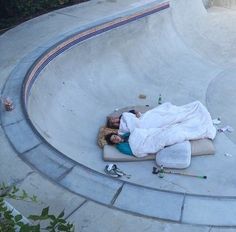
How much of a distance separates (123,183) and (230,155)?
2881 mm

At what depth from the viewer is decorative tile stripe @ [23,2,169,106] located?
A: 747 cm

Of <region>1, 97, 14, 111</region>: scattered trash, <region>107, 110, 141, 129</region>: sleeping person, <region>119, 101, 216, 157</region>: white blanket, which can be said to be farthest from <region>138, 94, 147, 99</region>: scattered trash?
<region>1, 97, 14, 111</region>: scattered trash

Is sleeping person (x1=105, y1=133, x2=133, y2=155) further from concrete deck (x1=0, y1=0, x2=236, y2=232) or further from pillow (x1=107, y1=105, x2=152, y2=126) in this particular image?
pillow (x1=107, y1=105, x2=152, y2=126)

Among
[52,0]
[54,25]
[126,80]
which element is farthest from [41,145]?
[52,0]

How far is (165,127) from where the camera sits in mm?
7094

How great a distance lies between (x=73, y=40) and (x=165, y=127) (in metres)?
3.61

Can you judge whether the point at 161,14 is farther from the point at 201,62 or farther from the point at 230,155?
the point at 230,155

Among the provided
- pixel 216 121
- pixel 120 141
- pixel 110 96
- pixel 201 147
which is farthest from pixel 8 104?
pixel 216 121

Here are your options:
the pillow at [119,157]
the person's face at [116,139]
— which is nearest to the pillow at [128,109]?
the person's face at [116,139]

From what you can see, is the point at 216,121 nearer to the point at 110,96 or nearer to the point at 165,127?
the point at 165,127

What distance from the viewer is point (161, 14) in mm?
11961

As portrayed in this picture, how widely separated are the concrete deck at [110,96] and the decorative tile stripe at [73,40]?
29 millimetres

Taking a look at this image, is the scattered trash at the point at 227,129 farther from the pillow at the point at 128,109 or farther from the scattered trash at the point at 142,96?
the scattered trash at the point at 142,96

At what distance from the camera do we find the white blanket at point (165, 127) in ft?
22.0
